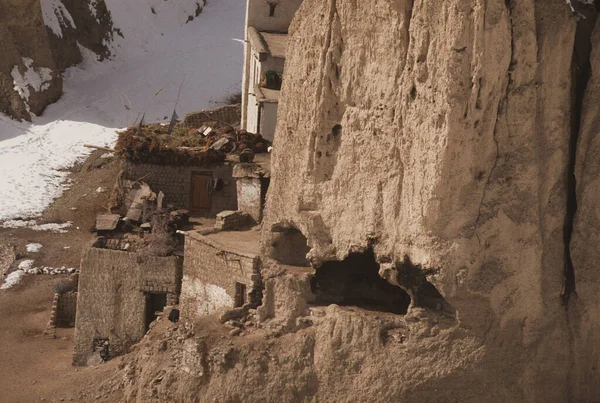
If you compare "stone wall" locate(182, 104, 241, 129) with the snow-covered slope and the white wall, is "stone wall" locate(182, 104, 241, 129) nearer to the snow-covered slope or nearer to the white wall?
the snow-covered slope

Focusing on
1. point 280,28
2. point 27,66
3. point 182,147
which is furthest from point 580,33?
point 27,66

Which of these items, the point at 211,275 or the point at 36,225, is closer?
the point at 211,275

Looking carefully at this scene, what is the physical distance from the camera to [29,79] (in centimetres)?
4369

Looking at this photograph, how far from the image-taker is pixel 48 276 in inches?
1319

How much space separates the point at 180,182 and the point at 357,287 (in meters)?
9.88

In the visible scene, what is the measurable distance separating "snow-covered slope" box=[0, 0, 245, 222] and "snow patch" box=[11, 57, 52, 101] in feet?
2.89

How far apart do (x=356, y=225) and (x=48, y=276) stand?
14.0 meters

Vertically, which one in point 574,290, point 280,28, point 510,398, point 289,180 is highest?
point 280,28

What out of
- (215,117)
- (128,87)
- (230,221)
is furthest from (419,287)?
(128,87)

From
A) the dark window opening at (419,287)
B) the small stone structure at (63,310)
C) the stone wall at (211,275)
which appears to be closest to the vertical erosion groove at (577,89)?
the dark window opening at (419,287)

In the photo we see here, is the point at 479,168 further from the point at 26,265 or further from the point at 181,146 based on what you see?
the point at 26,265

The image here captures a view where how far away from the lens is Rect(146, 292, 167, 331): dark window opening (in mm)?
28562

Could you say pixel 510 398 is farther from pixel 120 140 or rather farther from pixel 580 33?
pixel 120 140

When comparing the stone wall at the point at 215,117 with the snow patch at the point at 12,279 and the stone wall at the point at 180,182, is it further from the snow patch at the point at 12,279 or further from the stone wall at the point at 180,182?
the snow patch at the point at 12,279
